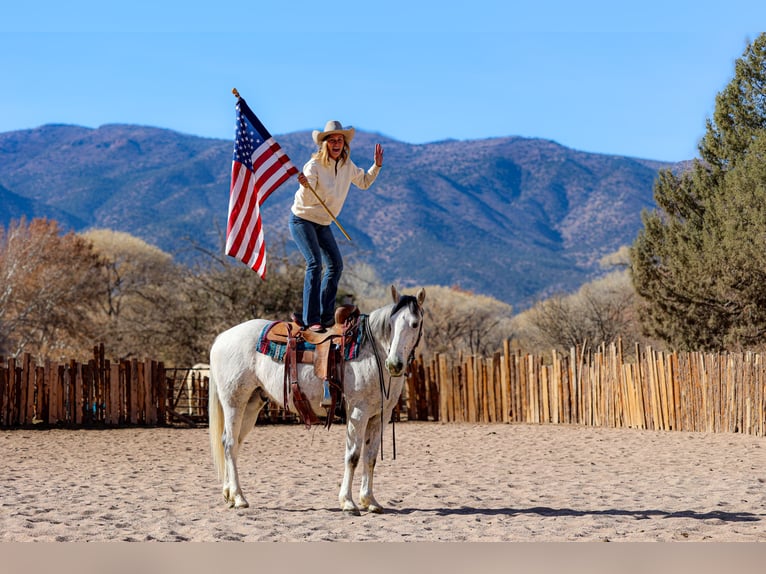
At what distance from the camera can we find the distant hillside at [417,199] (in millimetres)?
112812

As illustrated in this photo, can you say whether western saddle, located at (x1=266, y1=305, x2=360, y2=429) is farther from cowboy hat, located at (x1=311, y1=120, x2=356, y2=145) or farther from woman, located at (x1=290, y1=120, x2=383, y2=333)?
cowboy hat, located at (x1=311, y1=120, x2=356, y2=145)

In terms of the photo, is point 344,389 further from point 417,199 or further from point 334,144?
point 417,199

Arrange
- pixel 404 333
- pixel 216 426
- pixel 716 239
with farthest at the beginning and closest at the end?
pixel 716 239, pixel 216 426, pixel 404 333

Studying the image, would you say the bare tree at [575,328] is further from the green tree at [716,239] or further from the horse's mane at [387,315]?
the horse's mane at [387,315]

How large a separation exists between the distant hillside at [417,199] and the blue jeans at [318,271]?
90.6m

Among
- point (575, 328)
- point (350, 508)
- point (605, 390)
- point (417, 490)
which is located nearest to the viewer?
point (350, 508)

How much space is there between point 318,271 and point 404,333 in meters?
1.03

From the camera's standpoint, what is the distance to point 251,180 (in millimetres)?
8125

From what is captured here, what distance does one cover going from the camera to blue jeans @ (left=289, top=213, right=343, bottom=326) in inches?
292

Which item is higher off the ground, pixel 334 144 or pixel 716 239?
pixel 716 239

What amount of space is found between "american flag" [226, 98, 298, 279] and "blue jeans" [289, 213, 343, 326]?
2.15 ft

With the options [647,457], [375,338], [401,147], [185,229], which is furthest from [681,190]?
[401,147]

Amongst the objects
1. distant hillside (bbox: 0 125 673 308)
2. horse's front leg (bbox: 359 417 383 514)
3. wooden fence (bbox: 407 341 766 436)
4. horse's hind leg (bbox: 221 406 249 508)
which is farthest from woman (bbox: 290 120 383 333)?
distant hillside (bbox: 0 125 673 308)

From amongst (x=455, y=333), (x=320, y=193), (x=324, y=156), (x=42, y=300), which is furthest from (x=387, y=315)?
(x=42, y=300)
